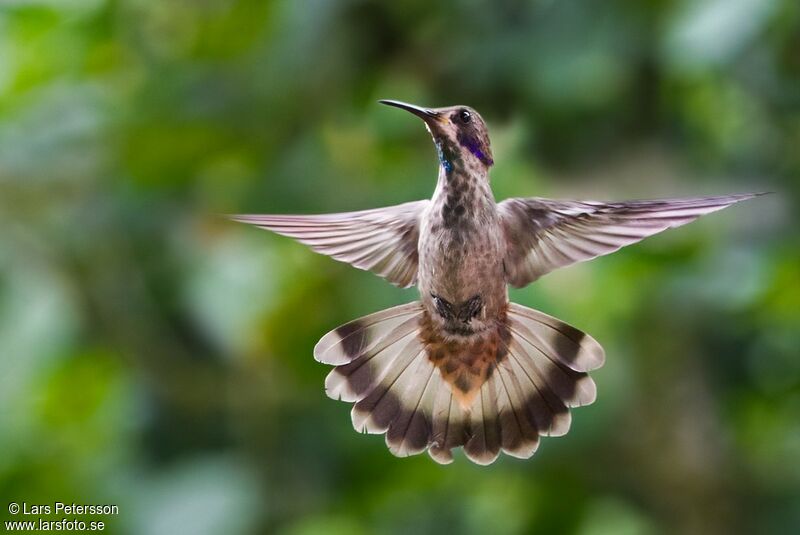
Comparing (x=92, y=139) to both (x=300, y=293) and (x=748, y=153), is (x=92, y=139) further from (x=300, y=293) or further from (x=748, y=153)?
(x=748, y=153)

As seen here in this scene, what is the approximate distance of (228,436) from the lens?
2807 mm

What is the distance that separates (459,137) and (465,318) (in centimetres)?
26

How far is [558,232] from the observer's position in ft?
3.60

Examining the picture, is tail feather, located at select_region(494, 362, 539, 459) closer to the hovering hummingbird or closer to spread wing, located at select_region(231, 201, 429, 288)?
the hovering hummingbird

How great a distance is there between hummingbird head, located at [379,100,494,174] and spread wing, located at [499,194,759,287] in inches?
3.6

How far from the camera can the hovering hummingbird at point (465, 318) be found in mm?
1001

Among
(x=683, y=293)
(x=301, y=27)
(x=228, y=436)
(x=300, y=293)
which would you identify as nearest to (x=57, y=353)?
(x=228, y=436)

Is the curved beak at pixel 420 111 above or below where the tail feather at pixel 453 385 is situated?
above

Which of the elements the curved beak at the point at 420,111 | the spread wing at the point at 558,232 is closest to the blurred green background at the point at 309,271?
the spread wing at the point at 558,232

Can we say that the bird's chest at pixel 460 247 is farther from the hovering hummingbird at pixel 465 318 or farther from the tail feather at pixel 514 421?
the tail feather at pixel 514 421

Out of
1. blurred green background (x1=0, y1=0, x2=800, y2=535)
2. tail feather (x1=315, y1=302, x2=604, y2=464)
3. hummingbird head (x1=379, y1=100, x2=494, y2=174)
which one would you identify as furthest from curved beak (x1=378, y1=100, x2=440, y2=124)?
blurred green background (x1=0, y1=0, x2=800, y2=535)

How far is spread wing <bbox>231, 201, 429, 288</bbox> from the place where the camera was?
1.07 m

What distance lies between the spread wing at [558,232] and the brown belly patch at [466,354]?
107 mm

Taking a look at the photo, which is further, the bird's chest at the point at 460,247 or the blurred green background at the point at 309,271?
the blurred green background at the point at 309,271
